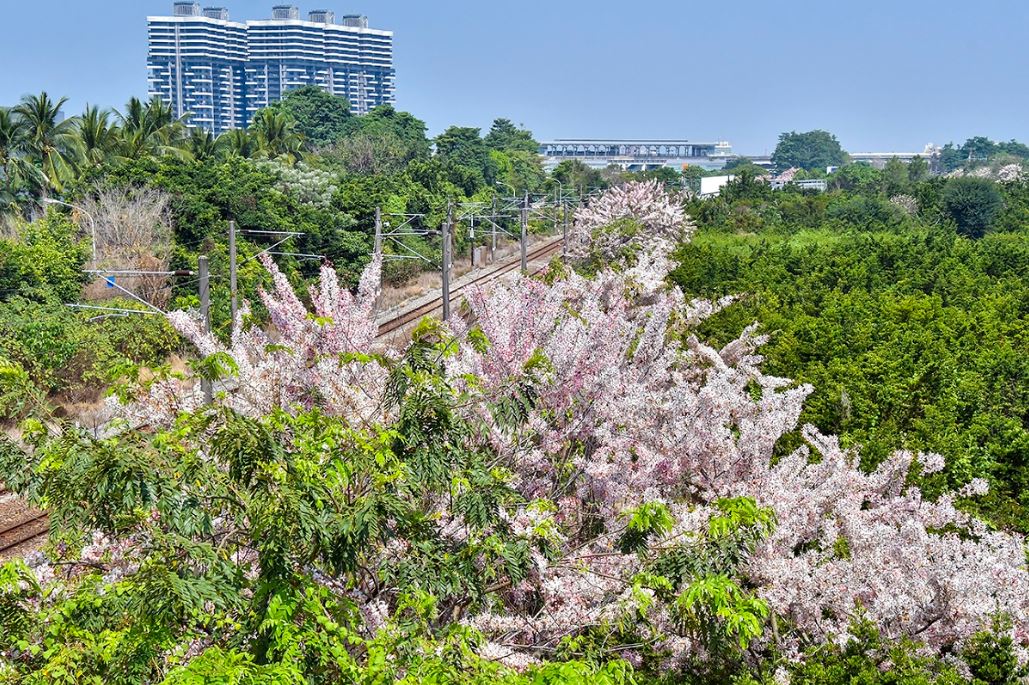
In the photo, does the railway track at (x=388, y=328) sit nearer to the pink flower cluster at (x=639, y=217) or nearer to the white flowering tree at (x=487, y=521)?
the white flowering tree at (x=487, y=521)

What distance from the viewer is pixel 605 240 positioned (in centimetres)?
4138

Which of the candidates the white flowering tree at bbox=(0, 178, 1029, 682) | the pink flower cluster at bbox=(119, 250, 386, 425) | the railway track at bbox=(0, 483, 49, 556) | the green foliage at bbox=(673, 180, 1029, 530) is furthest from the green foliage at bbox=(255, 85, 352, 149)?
the white flowering tree at bbox=(0, 178, 1029, 682)

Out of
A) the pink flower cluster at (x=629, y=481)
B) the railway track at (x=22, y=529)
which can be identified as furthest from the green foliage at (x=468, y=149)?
the pink flower cluster at (x=629, y=481)

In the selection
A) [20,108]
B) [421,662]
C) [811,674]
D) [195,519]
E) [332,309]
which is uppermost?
[20,108]

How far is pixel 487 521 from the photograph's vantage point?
7504 millimetres

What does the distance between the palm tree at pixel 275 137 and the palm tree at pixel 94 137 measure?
12.4 m

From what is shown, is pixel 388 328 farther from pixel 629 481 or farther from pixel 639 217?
pixel 629 481

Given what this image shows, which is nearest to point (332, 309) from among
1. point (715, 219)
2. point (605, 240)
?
point (605, 240)

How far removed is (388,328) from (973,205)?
38775mm

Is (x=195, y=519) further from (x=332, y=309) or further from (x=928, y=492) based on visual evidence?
(x=928, y=492)

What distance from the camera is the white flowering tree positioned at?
649 cm

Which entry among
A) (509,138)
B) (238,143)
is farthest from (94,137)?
(509,138)

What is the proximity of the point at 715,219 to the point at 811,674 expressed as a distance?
5711 centimetres

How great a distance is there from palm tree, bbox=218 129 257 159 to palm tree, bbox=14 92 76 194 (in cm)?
1135
